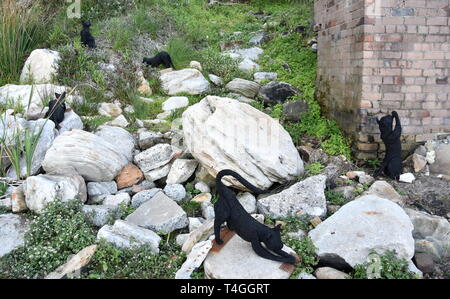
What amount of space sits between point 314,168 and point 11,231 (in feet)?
11.1

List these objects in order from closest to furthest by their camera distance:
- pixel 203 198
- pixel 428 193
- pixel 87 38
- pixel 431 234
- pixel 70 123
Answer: pixel 431 234 < pixel 203 198 < pixel 428 193 < pixel 70 123 < pixel 87 38

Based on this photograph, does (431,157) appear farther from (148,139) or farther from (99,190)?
(99,190)

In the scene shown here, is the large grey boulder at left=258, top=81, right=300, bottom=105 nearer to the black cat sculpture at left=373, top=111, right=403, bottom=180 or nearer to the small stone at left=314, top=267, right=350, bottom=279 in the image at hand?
the black cat sculpture at left=373, top=111, right=403, bottom=180

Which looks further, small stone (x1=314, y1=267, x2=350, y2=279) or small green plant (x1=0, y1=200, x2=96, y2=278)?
small green plant (x1=0, y1=200, x2=96, y2=278)

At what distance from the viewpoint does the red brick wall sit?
4.61m

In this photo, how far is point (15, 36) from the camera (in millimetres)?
7289

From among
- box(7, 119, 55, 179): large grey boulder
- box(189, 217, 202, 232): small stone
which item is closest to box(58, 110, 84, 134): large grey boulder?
box(7, 119, 55, 179): large grey boulder

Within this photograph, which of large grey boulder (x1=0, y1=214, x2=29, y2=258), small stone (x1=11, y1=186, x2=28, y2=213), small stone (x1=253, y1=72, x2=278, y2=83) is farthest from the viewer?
small stone (x1=253, y1=72, x2=278, y2=83)

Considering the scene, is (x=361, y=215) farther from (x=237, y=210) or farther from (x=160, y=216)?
(x=160, y=216)

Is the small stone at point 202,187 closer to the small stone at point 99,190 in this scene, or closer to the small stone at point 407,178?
the small stone at point 99,190

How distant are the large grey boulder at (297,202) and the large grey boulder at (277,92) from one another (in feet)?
8.68

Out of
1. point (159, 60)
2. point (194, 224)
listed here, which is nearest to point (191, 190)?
point (194, 224)

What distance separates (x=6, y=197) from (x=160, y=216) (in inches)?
71.4

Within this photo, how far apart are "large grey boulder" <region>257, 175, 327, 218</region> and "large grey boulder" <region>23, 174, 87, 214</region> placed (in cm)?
199
